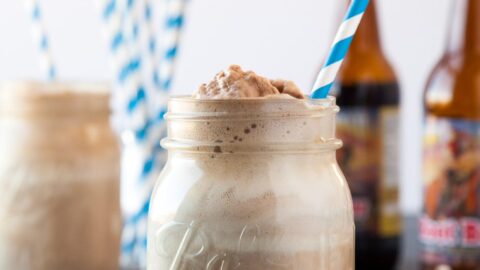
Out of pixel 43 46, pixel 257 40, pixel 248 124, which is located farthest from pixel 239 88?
pixel 257 40

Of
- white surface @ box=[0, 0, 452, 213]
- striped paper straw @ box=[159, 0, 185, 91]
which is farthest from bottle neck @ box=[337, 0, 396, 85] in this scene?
white surface @ box=[0, 0, 452, 213]

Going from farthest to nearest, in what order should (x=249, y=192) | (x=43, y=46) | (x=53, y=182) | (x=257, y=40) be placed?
1. (x=257, y=40)
2. (x=43, y=46)
3. (x=53, y=182)
4. (x=249, y=192)

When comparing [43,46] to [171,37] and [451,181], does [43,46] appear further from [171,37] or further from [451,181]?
[451,181]

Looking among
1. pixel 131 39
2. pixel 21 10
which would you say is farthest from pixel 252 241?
pixel 21 10

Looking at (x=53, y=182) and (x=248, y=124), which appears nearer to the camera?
(x=248, y=124)

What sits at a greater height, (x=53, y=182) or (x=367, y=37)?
(x=367, y=37)

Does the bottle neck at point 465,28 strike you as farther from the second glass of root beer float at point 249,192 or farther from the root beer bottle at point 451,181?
the second glass of root beer float at point 249,192

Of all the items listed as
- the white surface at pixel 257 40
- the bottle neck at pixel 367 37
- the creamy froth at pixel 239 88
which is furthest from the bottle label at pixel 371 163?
the white surface at pixel 257 40

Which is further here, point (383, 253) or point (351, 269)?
point (383, 253)

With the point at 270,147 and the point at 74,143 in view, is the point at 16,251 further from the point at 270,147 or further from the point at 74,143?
the point at 270,147
